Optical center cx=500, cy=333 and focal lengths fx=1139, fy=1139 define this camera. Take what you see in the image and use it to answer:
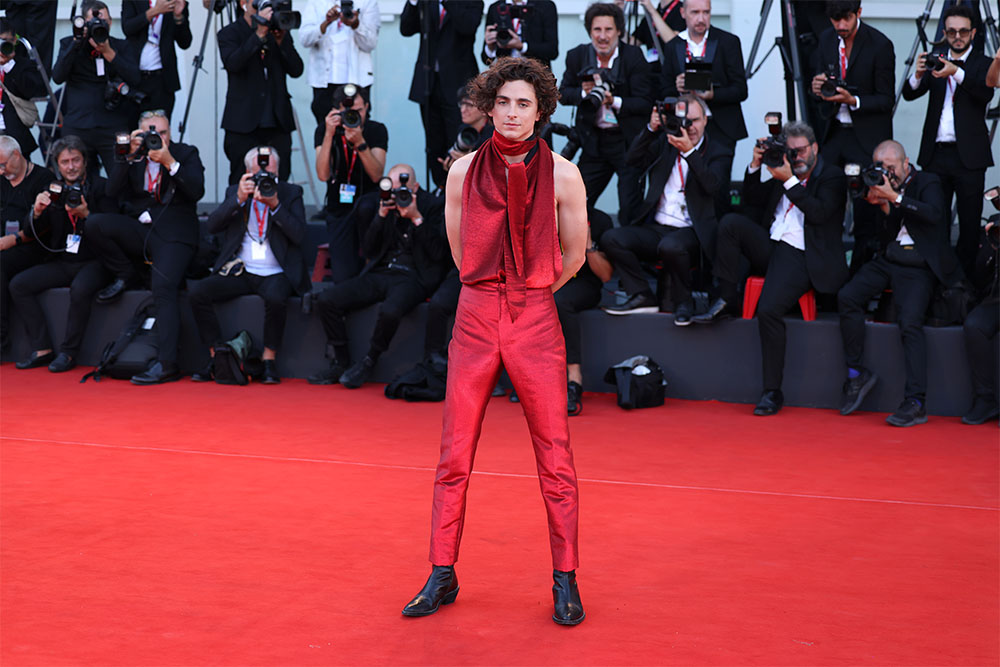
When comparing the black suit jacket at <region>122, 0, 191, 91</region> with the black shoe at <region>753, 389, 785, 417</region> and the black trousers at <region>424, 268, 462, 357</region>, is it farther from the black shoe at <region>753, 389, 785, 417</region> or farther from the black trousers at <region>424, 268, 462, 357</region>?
the black shoe at <region>753, 389, 785, 417</region>

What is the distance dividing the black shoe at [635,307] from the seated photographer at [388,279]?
3.42ft

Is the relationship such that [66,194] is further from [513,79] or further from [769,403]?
[513,79]

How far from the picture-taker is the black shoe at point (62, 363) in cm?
683

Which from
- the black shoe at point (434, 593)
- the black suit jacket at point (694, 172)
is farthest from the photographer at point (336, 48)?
the black shoe at point (434, 593)

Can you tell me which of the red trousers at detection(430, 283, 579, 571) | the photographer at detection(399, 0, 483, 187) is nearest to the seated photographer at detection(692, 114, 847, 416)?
the photographer at detection(399, 0, 483, 187)

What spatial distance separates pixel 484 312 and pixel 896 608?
1456 mm

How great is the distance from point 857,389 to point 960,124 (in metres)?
1.59

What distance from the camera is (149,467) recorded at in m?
4.75

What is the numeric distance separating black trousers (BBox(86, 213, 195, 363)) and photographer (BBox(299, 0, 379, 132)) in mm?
1321

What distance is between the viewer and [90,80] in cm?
736

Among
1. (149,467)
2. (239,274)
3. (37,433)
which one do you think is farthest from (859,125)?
(37,433)

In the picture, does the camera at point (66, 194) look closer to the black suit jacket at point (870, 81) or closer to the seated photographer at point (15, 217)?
the seated photographer at point (15, 217)

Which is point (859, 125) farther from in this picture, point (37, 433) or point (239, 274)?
point (37, 433)

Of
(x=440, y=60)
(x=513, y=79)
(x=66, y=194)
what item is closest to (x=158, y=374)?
(x=66, y=194)
